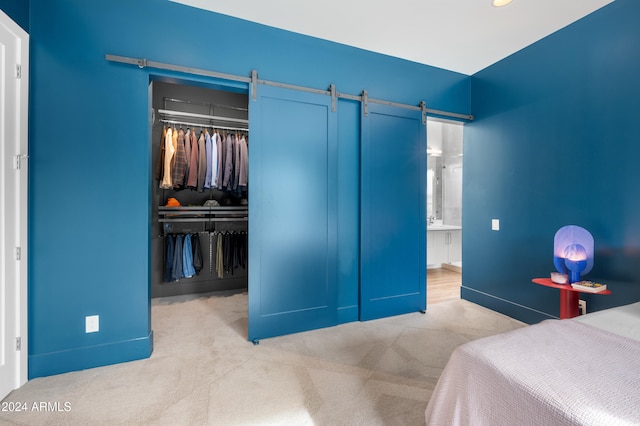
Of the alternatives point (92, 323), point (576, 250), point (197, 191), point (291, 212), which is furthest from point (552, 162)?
point (92, 323)

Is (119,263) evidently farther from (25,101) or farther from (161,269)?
(161,269)

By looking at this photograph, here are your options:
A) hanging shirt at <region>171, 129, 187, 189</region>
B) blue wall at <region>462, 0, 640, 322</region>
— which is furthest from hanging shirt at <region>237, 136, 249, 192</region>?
blue wall at <region>462, 0, 640, 322</region>

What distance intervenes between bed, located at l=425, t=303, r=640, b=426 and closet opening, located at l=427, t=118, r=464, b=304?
3573mm

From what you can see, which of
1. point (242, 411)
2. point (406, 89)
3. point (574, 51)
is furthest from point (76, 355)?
point (574, 51)

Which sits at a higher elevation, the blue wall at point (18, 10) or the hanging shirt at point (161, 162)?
the blue wall at point (18, 10)

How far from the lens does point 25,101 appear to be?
6.31 ft

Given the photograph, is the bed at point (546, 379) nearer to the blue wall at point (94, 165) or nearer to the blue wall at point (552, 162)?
the blue wall at point (552, 162)

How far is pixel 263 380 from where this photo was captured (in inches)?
77.6

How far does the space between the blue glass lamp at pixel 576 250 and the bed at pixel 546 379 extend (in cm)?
104

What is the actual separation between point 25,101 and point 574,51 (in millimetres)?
4240

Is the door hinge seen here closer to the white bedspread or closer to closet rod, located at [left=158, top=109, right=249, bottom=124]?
closet rod, located at [left=158, top=109, right=249, bottom=124]

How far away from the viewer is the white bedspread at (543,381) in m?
0.82

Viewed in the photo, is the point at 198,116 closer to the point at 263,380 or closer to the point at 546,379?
the point at 263,380

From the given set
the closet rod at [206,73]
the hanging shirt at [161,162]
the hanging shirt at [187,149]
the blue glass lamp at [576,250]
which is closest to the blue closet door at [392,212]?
the closet rod at [206,73]
